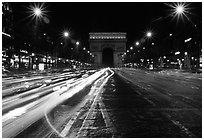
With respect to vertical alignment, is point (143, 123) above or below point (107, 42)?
below

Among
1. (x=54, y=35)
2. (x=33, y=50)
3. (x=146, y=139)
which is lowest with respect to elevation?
(x=146, y=139)

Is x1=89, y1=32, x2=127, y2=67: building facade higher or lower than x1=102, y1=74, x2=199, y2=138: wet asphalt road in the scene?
higher

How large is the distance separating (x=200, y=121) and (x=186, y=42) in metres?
67.5

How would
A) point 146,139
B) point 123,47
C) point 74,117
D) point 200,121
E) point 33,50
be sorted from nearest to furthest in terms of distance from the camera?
point 146,139
point 200,121
point 74,117
point 33,50
point 123,47

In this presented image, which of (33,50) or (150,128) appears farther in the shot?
(33,50)

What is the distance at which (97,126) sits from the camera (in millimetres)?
7730

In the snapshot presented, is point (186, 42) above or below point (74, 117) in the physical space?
above

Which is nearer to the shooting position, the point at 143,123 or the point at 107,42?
the point at 143,123

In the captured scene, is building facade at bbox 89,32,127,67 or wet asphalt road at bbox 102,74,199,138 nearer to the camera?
wet asphalt road at bbox 102,74,199,138

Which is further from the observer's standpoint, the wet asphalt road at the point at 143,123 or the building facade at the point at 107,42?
the building facade at the point at 107,42

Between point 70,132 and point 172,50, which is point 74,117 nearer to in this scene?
point 70,132

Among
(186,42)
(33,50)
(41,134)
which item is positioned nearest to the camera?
(41,134)

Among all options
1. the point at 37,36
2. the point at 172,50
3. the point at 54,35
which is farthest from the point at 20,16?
the point at 172,50

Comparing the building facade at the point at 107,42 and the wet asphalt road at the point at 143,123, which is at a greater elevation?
the building facade at the point at 107,42
